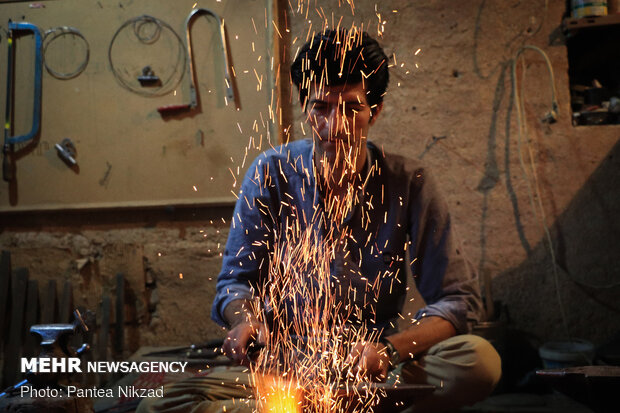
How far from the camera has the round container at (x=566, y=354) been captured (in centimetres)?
282

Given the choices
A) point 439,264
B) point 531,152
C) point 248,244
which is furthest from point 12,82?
point 531,152

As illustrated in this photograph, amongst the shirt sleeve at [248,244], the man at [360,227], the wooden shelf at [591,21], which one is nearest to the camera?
the man at [360,227]

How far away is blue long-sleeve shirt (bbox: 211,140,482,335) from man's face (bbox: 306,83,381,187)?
0.33 ft

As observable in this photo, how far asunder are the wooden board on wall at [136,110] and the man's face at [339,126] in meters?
1.15

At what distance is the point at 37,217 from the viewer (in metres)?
3.68

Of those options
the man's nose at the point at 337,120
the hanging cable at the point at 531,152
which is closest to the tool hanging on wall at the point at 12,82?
the man's nose at the point at 337,120

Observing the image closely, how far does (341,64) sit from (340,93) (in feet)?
0.43

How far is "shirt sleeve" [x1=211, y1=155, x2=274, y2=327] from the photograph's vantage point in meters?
2.24

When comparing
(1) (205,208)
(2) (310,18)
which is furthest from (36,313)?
(2) (310,18)

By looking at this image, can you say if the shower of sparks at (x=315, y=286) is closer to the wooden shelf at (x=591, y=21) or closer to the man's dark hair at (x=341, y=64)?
the man's dark hair at (x=341, y=64)

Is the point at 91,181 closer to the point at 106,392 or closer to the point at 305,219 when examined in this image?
the point at 106,392

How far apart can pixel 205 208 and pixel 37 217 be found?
1.17 m

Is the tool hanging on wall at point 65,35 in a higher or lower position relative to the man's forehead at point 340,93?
higher

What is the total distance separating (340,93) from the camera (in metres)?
2.26
